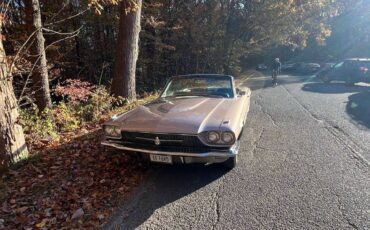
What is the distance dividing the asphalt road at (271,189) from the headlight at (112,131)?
2.65 ft

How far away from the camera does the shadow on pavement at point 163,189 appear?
10.3 ft

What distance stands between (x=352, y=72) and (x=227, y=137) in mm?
14457

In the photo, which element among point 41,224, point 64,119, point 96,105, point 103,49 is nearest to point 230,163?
point 41,224

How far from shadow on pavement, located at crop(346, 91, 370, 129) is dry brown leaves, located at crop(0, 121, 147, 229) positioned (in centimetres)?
564

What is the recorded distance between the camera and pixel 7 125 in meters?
3.91

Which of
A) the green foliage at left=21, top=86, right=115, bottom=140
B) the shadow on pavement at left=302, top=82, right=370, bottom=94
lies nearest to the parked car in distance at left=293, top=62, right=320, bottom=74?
the shadow on pavement at left=302, top=82, right=370, bottom=94

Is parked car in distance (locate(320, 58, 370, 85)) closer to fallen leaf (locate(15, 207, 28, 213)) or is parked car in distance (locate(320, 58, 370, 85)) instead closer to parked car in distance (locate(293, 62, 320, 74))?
parked car in distance (locate(293, 62, 320, 74))

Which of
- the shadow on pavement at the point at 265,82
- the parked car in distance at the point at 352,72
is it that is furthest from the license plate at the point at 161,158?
the parked car in distance at the point at 352,72

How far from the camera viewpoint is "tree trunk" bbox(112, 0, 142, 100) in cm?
855

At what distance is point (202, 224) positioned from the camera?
2959 mm

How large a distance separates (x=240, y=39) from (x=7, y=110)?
20.5 meters

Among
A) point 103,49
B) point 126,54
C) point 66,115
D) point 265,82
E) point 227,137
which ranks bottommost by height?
point 265,82

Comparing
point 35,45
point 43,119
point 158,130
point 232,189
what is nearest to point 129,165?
point 158,130

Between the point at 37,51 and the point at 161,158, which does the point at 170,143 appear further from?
the point at 37,51
